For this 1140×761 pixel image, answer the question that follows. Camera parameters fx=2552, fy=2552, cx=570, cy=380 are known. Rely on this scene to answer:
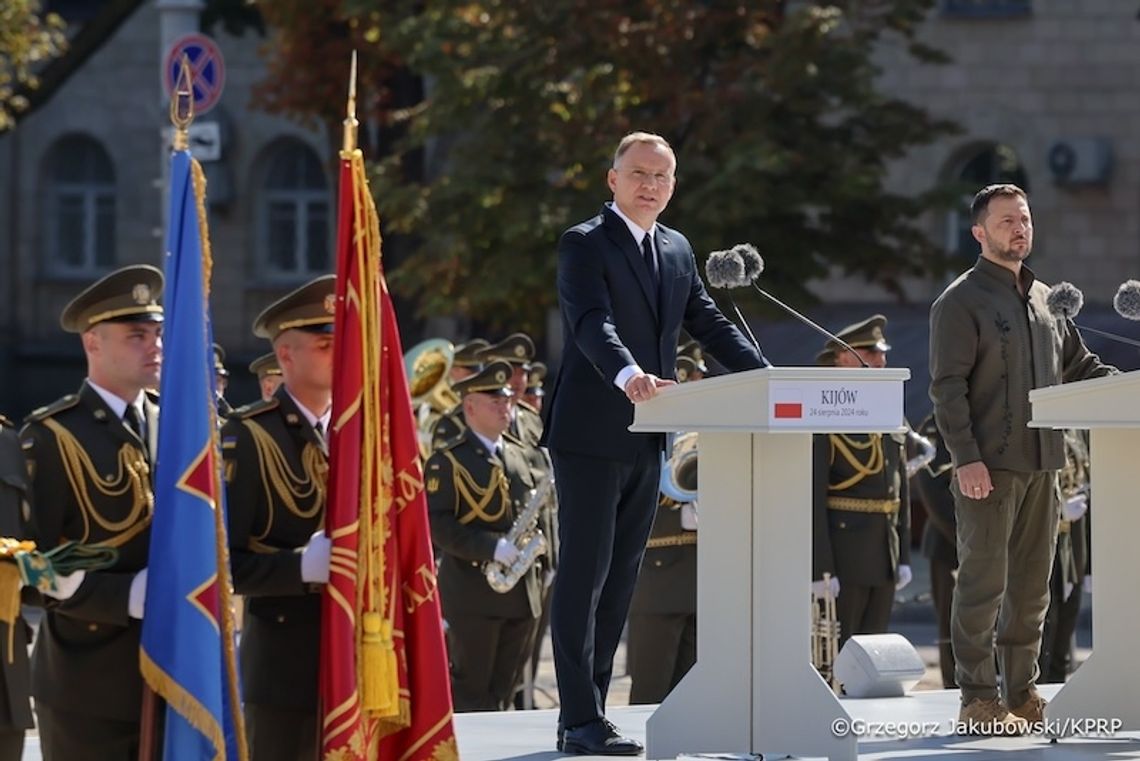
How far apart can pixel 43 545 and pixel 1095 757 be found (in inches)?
137

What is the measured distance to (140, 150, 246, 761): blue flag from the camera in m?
6.15

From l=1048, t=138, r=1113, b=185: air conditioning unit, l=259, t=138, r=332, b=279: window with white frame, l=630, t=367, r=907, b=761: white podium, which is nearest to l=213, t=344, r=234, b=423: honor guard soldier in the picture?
l=630, t=367, r=907, b=761: white podium

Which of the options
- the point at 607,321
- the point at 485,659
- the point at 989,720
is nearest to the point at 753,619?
the point at 607,321

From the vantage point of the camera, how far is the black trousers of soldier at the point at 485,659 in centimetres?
1129

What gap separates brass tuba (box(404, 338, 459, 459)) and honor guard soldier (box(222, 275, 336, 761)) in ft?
26.3

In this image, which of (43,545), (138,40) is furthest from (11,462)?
(138,40)

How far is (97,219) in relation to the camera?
3503cm

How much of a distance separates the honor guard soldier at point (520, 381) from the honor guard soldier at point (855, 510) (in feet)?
4.92

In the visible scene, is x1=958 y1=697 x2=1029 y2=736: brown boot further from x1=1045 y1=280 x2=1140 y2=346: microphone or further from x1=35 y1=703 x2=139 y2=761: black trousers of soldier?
x1=35 y1=703 x2=139 y2=761: black trousers of soldier

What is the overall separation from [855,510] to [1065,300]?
10.7 ft

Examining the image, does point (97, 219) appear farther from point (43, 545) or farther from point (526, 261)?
point (43, 545)

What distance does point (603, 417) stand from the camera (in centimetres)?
784

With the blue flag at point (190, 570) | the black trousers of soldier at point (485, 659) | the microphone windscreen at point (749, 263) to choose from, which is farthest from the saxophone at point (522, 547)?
the blue flag at point (190, 570)

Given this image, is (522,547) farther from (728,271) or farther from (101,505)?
(101,505)
